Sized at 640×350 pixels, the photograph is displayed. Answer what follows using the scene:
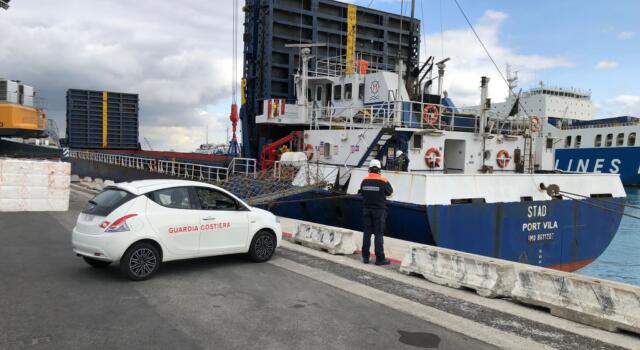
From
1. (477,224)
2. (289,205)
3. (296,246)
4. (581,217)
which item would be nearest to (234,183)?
(289,205)

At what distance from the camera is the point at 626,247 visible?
21.5 meters

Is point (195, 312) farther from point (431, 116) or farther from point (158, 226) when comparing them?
point (431, 116)

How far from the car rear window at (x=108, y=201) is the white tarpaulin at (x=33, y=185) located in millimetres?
9710

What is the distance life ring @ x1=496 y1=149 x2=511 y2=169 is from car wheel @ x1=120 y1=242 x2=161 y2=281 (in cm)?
1200

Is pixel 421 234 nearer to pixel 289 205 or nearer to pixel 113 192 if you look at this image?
pixel 289 205

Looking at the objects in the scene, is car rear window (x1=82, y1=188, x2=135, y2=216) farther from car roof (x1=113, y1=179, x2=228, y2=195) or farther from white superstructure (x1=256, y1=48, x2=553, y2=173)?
white superstructure (x1=256, y1=48, x2=553, y2=173)

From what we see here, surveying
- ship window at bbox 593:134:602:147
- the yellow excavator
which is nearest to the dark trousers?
the yellow excavator

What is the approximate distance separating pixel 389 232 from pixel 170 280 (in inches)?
241

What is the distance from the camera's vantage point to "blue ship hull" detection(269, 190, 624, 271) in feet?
35.0

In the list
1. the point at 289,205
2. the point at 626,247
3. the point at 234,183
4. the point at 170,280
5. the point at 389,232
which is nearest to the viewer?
the point at 170,280

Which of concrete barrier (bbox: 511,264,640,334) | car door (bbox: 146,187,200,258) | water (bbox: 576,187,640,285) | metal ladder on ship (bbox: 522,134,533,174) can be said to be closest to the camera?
concrete barrier (bbox: 511,264,640,334)

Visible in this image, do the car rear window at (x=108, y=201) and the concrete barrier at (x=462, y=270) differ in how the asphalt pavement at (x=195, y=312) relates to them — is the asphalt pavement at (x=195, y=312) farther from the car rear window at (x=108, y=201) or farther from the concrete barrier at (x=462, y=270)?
the concrete barrier at (x=462, y=270)

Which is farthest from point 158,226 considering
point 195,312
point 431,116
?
point 431,116

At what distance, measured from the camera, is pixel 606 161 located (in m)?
52.3
